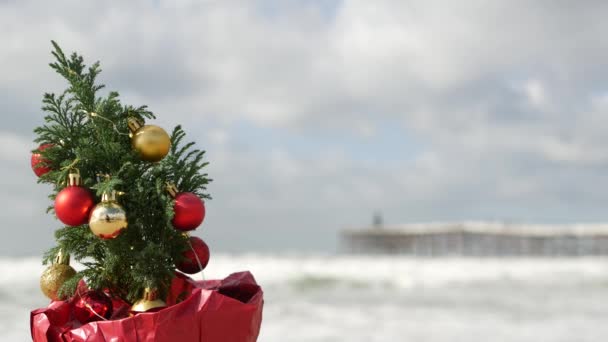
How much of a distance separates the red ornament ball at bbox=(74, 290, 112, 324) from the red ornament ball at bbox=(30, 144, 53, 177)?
44 cm

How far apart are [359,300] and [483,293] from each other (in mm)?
2481

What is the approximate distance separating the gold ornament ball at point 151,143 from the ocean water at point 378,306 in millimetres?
2840

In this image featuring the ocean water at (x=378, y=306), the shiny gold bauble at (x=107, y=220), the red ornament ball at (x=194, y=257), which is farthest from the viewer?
the ocean water at (x=378, y=306)

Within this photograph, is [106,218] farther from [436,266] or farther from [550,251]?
[550,251]

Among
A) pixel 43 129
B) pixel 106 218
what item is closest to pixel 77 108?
pixel 43 129

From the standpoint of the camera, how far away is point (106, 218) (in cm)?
183

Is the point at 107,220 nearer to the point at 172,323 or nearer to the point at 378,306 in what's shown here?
the point at 172,323

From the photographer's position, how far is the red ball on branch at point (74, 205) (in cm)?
189

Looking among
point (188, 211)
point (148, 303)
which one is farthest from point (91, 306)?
point (188, 211)

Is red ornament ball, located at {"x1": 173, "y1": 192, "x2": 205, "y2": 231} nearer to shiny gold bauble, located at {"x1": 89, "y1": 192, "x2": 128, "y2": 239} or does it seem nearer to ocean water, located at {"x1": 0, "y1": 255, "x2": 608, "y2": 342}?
shiny gold bauble, located at {"x1": 89, "y1": 192, "x2": 128, "y2": 239}

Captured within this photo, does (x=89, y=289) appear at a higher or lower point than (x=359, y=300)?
higher

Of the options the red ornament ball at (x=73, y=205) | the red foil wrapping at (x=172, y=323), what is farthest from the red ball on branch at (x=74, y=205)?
the red foil wrapping at (x=172, y=323)

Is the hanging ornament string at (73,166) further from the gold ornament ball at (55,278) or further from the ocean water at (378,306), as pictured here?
the ocean water at (378,306)

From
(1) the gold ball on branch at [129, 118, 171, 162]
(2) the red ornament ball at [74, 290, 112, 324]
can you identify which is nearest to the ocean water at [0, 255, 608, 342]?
(2) the red ornament ball at [74, 290, 112, 324]
